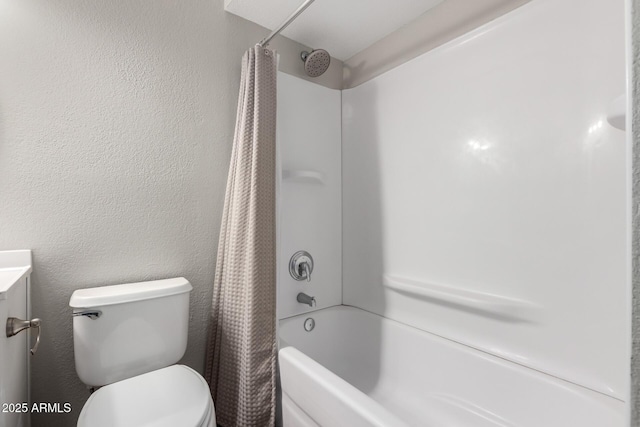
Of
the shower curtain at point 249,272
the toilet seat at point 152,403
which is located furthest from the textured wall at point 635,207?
the shower curtain at point 249,272

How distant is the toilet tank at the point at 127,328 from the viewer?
3.58 ft

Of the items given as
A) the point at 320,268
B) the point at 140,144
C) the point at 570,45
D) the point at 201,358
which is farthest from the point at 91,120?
the point at 570,45

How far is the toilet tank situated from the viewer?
1.09m

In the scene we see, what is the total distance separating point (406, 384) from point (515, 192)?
106 centimetres

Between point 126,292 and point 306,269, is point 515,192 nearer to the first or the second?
point 306,269

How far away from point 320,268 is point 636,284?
1.63 m

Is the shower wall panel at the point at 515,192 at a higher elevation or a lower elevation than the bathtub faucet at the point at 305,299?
higher

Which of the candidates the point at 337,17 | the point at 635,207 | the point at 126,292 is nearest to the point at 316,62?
the point at 337,17

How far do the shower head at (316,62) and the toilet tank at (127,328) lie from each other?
52.2 inches

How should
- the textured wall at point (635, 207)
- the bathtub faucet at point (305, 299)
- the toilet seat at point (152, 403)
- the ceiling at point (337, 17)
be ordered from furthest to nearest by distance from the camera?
the bathtub faucet at point (305, 299) → the ceiling at point (337, 17) → the toilet seat at point (152, 403) → the textured wall at point (635, 207)

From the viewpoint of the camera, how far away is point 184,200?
58.0 inches

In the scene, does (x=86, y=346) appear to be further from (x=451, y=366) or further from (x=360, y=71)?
(x=360, y=71)

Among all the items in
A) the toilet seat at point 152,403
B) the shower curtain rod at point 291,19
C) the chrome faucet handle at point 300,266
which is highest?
the shower curtain rod at point 291,19

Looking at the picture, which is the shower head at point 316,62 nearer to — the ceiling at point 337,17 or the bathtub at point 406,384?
the ceiling at point 337,17
